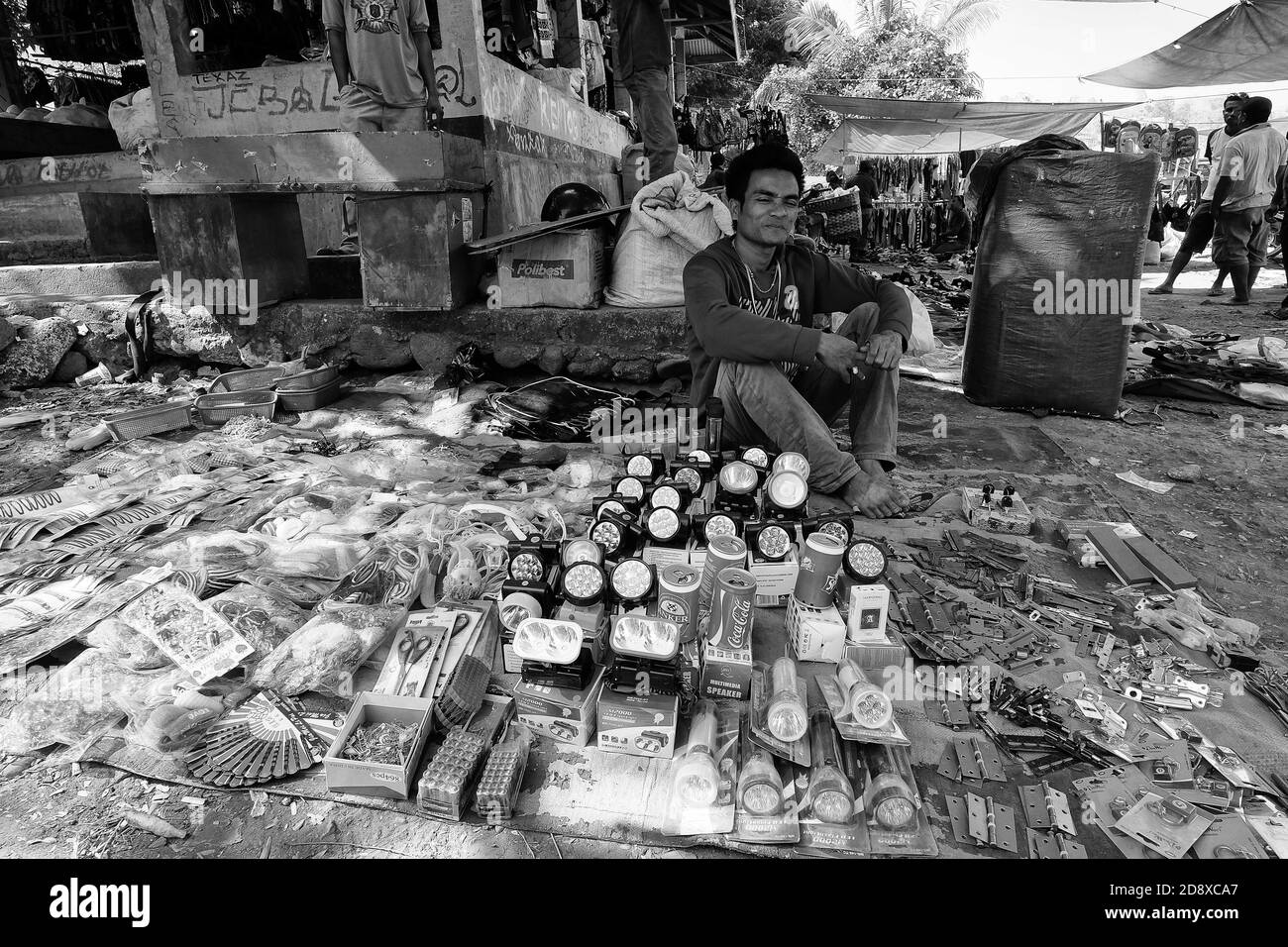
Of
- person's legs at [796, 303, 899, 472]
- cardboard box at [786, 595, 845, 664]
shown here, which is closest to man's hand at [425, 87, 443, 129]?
person's legs at [796, 303, 899, 472]

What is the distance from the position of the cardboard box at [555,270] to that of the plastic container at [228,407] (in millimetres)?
1617

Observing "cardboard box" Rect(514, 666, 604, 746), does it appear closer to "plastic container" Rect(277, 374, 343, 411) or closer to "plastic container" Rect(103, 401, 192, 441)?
"plastic container" Rect(277, 374, 343, 411)

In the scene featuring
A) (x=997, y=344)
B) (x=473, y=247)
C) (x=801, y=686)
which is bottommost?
(x=801, y=686)

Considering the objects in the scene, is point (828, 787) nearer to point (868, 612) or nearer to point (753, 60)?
point (868, 612)

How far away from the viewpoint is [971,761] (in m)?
1.66

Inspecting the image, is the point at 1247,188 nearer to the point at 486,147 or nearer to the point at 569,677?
the point at 486,147

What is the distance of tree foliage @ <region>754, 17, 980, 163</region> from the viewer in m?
22.1

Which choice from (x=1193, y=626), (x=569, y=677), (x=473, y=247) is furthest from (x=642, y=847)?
(x=473, y=247)

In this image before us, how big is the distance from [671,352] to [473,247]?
1.54 m

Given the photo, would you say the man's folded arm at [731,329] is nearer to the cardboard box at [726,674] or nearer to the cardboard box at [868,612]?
the cardboard box at [868,612]

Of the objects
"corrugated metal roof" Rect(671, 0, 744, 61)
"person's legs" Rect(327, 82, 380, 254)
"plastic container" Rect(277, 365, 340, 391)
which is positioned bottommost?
"plastic container" Rect(277, 365, 340, 391)

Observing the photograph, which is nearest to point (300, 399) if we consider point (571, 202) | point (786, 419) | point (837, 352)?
point (571, 202)

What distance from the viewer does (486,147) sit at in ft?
18.8

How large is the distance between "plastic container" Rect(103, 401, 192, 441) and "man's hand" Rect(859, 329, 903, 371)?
3801 millimetres
